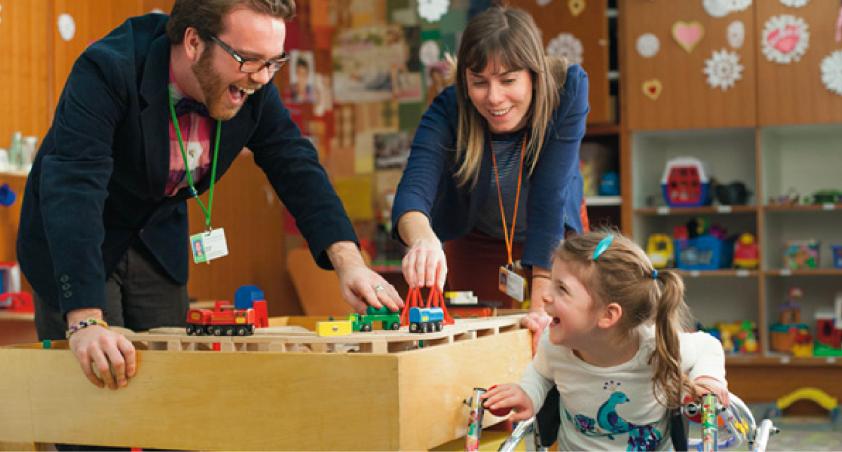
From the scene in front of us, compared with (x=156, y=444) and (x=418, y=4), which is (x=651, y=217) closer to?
(x=418, y=4)

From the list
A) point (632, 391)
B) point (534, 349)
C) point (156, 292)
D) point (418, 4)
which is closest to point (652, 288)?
point (632, 391)

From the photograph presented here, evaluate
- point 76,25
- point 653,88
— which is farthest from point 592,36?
point 76,25

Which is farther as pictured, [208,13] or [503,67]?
[503,67]

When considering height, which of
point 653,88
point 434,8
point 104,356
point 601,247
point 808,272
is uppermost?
point 434,8

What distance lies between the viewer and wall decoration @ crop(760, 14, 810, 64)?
5480 millimetres

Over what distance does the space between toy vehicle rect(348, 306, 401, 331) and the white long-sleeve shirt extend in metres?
0.28

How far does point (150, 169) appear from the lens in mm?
2047

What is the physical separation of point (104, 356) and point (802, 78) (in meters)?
4.74

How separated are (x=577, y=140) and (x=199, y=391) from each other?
1251mm

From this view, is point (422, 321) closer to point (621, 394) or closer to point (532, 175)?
point (621, 394)

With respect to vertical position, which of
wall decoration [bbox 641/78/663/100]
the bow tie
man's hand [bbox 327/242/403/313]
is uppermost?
wall decoration [bbox 641/78/663/100]

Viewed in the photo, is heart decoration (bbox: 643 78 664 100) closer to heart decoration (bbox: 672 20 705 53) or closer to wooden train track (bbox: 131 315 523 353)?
heart decoration (bbox: 672 20 705 53)

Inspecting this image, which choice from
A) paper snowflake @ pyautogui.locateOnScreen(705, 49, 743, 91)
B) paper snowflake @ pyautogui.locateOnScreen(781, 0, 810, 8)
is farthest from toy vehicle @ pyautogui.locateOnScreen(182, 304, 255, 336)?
paper snowflake @ pyautogui.locateOnScreen(781, 0, 810, 8)

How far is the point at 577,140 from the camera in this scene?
2.51 meters
